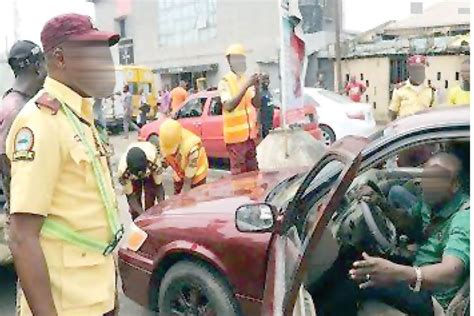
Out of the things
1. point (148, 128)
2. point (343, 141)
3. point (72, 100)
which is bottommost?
point (148, 128)

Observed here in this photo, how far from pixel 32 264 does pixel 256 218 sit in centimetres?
126

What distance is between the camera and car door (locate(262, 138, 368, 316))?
198 centimetres

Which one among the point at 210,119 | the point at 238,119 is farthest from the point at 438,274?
the point at 210,119

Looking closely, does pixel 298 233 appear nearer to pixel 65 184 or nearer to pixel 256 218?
pixel 256 218

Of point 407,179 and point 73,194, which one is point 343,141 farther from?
point 73,194

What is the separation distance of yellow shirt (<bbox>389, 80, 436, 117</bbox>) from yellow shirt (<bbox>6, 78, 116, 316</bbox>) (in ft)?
18.3

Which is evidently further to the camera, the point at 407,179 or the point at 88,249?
the point at 407,179

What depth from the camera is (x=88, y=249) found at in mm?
1857

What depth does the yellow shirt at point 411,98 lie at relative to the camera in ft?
22.5

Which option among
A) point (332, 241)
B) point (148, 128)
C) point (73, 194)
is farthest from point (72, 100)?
point (148, 128)

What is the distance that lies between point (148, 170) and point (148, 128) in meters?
7.24

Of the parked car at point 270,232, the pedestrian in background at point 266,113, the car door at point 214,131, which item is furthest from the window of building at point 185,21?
the parked car at point 270,232

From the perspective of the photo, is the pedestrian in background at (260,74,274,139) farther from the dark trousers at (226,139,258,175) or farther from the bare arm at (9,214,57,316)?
the bare arm at (9,214,57,316)

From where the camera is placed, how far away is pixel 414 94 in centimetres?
690
